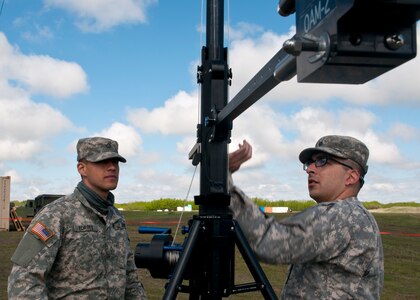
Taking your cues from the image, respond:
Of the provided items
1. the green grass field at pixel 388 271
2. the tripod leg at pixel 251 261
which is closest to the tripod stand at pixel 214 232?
the tripod leg at pixel 251 261

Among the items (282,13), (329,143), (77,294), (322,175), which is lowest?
(77,294)

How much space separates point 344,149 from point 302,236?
0.55 meters

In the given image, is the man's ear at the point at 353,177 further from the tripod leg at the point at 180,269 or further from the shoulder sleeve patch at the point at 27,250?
the shoulder sleeve patch at the point at 27,250

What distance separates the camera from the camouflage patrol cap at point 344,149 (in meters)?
2.68

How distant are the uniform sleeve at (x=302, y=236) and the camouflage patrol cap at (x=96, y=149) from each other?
5.12ft

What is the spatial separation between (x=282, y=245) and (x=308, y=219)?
0.57ft

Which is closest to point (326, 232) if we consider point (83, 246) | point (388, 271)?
point (83, 246)

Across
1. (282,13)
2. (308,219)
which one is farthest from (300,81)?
(308,219)

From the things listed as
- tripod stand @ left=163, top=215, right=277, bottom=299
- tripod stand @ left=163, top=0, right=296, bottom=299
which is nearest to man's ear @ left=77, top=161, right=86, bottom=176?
tripod stand @ left=163, top=0, right=296, bottom=299

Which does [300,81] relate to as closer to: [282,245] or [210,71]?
[282,245]

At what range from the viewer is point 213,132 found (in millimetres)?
2924

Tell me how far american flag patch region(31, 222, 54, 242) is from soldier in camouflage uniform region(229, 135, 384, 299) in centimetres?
131

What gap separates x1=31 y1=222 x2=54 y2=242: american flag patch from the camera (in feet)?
10.8

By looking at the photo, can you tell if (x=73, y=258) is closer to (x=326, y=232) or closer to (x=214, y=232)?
(x=214, y=232)
